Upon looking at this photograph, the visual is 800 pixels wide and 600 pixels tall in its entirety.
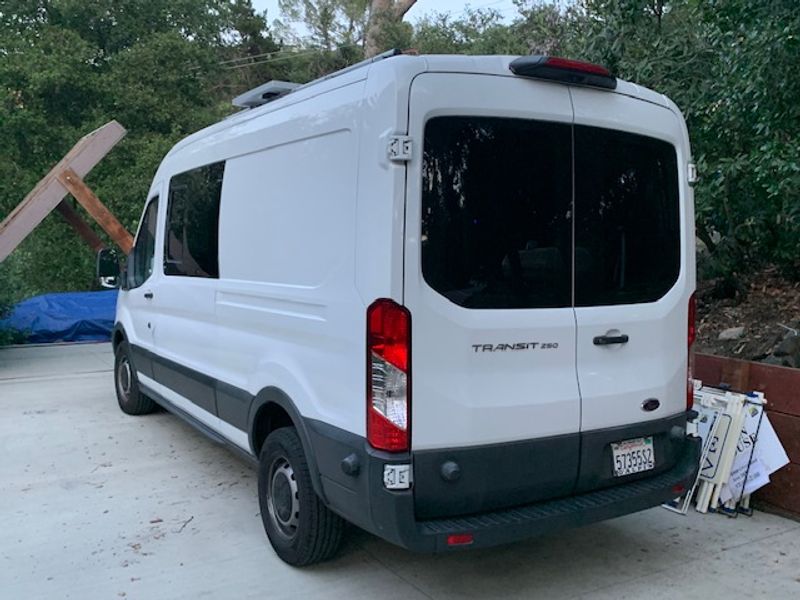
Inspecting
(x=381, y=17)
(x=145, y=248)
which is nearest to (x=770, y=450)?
(x=145, y=248)

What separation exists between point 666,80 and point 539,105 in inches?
144

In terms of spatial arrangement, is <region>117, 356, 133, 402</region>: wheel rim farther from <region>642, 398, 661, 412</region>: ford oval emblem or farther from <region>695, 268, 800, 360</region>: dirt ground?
<region>695, 268, 800, 360</region>: dirt ground

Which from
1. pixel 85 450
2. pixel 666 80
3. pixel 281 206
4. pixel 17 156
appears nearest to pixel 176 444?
pixel 85 450

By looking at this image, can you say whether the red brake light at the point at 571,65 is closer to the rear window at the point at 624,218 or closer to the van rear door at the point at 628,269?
the van rear door at the point at 628,269

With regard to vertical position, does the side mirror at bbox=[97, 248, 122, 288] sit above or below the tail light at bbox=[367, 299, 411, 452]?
above

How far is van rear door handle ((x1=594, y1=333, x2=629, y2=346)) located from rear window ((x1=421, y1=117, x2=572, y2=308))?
0.23 m

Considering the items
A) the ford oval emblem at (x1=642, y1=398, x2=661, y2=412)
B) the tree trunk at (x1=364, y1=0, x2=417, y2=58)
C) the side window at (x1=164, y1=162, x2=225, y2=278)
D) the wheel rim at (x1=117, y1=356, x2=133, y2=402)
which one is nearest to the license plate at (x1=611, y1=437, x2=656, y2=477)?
the ford oval emblem at (x1=642, y1=398, x2=661, y2=412)

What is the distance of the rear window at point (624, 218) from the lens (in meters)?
3.38

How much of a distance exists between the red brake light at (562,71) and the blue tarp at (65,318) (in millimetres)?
9716

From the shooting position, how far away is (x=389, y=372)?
294 centimetres

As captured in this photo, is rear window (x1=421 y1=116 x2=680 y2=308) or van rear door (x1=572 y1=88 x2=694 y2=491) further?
van rear door (x1=572 y1=88 x2=694 y2=491)

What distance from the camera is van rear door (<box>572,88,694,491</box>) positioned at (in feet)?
11.0

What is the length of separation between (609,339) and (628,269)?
0.40m

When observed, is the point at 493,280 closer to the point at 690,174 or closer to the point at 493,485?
the point at 493,485
